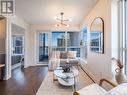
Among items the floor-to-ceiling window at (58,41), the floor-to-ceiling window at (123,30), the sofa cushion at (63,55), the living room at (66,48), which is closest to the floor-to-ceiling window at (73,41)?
the living room at (66,48)

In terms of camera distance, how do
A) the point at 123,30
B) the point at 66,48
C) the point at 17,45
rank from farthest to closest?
the point at 17,45, the point at 66,48, the point at 123,30

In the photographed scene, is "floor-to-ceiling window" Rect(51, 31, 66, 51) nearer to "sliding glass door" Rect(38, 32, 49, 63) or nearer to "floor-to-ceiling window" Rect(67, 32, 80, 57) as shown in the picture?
"floor-to-ceiling window" Rect(67, 32, 80, 57)

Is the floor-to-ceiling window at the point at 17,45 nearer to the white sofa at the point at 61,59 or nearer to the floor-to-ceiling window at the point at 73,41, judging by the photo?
the white sofa at the point at 61,59

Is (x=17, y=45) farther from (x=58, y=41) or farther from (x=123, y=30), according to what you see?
(x=123, y=30)

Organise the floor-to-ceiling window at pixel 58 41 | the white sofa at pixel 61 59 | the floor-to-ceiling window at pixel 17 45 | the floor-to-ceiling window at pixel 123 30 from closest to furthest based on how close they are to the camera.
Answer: the floor-to-ceiling window at pixel 123 30
the white sofa at pixel 61 59
the floor-to-ceiling window at pixel 58 41
the floor-to-ceiling window at pixel 17 45

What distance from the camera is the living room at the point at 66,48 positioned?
11.6 ft

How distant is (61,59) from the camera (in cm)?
758

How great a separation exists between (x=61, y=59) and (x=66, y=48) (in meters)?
1.67

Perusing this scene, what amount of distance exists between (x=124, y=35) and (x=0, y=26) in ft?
13.3

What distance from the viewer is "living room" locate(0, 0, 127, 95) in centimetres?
354

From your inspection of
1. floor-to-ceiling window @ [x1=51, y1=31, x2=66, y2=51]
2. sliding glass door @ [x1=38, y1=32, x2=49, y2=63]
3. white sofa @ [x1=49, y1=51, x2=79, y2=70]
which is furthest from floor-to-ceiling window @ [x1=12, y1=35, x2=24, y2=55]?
white sofa @ [x1=49, y1=51, x2=79, y2=70]

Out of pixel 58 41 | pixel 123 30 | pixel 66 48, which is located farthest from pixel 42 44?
pixel 123 30

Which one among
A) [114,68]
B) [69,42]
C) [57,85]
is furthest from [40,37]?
[114,68]

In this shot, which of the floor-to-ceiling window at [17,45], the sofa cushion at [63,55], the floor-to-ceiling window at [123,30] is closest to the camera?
the floor-to-ceiling window at [123,30]
